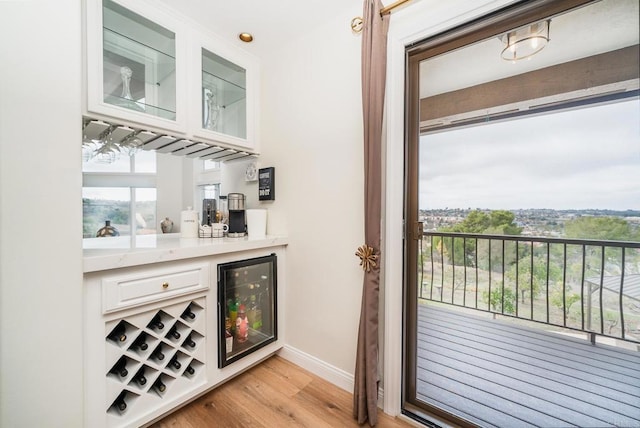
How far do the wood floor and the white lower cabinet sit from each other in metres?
0.10

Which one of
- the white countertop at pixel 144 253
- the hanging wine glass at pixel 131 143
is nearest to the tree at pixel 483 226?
the white countertop at pixel 144 253

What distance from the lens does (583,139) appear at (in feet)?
3.68

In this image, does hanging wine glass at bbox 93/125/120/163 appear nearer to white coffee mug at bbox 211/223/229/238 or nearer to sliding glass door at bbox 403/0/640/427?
white coffee mug at bbox 211/223/229/238

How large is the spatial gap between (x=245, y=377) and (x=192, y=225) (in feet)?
3.74

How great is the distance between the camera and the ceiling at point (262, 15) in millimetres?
1504

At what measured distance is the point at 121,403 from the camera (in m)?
1.22

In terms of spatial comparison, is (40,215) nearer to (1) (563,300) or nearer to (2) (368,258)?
(2) (368,258)

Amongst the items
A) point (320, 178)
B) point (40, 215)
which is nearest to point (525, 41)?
point (320, 178)

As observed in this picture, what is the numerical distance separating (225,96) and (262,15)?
2.00 ft

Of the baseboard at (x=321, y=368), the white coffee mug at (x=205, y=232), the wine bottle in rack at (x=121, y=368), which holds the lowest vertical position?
the baseboard at (x=321, y=368)

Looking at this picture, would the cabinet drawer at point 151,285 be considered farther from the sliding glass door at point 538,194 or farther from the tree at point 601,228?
the tree at point 601,228

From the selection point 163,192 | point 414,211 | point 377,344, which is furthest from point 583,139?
point 163,192

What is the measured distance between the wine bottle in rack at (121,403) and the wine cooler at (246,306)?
46 cm

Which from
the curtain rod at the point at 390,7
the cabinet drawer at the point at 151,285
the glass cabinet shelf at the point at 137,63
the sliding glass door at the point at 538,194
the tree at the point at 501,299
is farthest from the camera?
the tree at the point at 501,299
